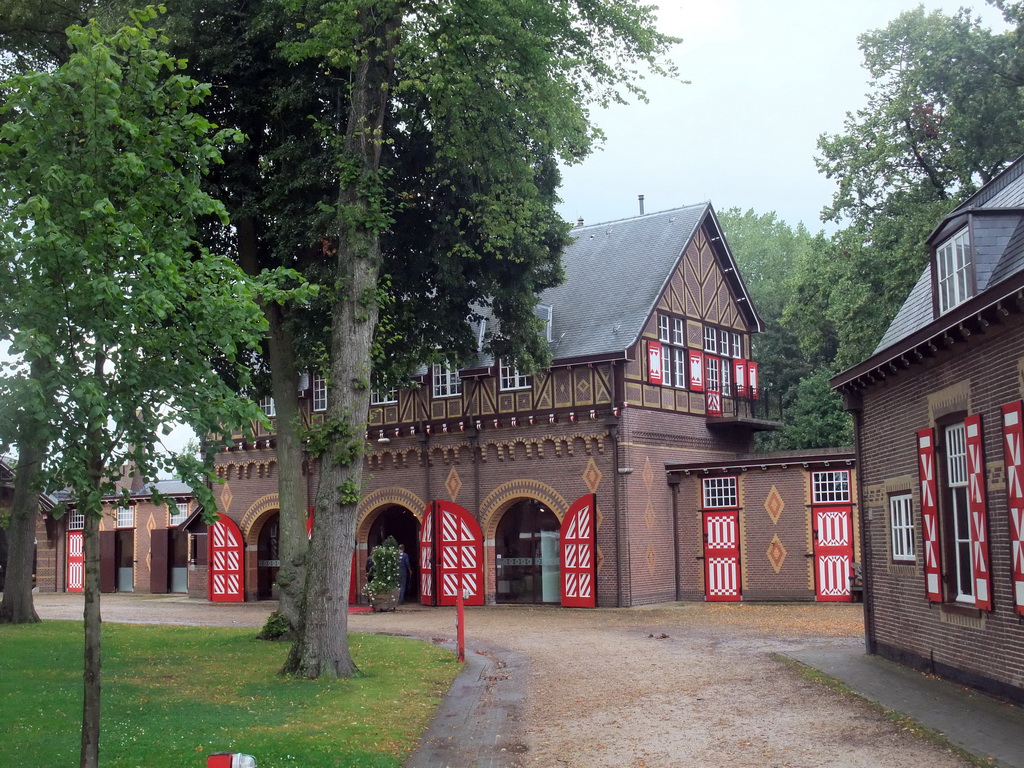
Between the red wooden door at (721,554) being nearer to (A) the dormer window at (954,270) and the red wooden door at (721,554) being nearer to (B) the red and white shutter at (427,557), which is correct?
(B) the red and white shutter at (427,557)

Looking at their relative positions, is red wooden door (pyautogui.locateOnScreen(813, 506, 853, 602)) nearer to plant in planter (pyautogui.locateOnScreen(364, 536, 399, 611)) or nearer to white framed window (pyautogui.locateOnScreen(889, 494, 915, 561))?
plant in planter (pyautogui.locateOnScreen(364, 536, 399, 611))

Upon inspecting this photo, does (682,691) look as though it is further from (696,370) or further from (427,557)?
(696,370)

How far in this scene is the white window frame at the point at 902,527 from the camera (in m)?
14.3

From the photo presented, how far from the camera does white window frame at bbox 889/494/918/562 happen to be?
14266 mm

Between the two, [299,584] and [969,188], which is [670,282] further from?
[299,584]

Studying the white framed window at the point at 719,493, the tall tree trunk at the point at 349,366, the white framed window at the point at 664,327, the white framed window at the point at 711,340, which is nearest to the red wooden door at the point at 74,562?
the white framed window at the point at 664,327

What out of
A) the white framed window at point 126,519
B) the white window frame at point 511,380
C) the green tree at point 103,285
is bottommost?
the white framed window at point 126,519

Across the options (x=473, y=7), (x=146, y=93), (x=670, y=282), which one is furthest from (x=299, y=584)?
(x=670, y=282)

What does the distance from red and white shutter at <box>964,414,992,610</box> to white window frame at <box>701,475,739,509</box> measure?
54.0 ft

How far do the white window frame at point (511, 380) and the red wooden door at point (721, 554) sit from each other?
5793mm

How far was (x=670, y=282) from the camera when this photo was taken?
98.0 ft

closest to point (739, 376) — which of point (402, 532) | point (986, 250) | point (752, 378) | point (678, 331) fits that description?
point (752, 378)

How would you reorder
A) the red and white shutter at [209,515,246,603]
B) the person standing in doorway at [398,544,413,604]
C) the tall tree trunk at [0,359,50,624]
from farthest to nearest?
the red and white shutter at [209,515,246,603] < the person standing in doorway at [398,544,413,604] < the tall tree trunk at [0,359,50,624]

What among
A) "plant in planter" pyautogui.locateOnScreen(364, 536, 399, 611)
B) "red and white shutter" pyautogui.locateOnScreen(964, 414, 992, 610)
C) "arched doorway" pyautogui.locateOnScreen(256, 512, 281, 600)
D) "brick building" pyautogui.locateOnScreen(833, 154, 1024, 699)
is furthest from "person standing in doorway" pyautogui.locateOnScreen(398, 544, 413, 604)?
"red and white shutter" pyautogui.locateOnScreen(964, 414, 992, 610)
